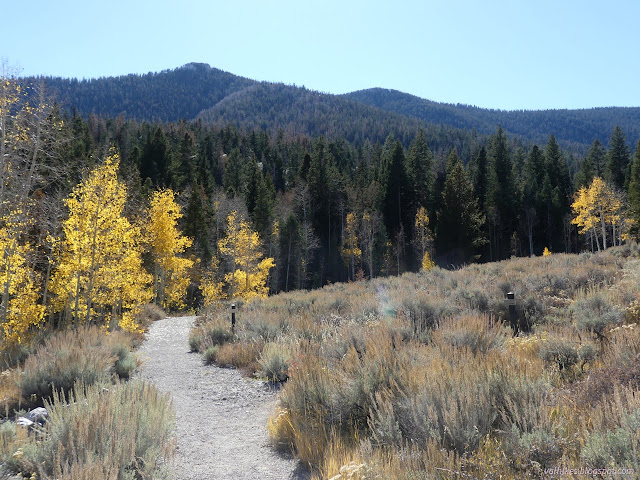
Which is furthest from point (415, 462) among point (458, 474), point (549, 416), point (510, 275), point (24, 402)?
point (510, 275)

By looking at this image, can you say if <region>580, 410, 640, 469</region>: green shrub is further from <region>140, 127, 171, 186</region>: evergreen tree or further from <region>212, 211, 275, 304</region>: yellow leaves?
<region>140, 127, 171, 186</region>: evergreen tree

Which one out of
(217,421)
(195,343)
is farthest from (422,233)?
(217,421)

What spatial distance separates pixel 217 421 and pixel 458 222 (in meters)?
45.3

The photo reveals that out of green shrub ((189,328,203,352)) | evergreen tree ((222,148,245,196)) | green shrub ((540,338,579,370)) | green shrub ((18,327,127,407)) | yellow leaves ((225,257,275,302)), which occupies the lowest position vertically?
yellow leaves ((225,257,275,302))

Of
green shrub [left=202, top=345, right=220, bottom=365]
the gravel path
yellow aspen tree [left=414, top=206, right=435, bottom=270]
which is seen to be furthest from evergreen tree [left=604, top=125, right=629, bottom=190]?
the gravel path

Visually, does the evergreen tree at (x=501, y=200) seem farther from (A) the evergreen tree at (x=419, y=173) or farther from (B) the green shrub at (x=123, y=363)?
(B) the green shrub at (x=123, y=363)

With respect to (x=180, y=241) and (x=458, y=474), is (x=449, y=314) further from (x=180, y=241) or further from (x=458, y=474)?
(x=180, y=241)

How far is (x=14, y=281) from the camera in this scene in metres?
12.0

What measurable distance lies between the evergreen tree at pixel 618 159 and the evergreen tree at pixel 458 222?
23028mm

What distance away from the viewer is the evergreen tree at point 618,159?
54.3 m

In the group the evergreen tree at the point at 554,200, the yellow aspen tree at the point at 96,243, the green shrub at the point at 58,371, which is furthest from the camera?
the evergreen tree at the point at 554,200

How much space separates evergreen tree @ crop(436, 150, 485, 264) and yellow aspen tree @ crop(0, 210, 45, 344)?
41450 millimetres

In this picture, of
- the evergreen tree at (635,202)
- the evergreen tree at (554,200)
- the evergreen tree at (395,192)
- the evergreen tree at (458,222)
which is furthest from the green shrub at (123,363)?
the evergreen tree at (554,200)

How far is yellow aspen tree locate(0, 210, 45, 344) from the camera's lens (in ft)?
38.8
